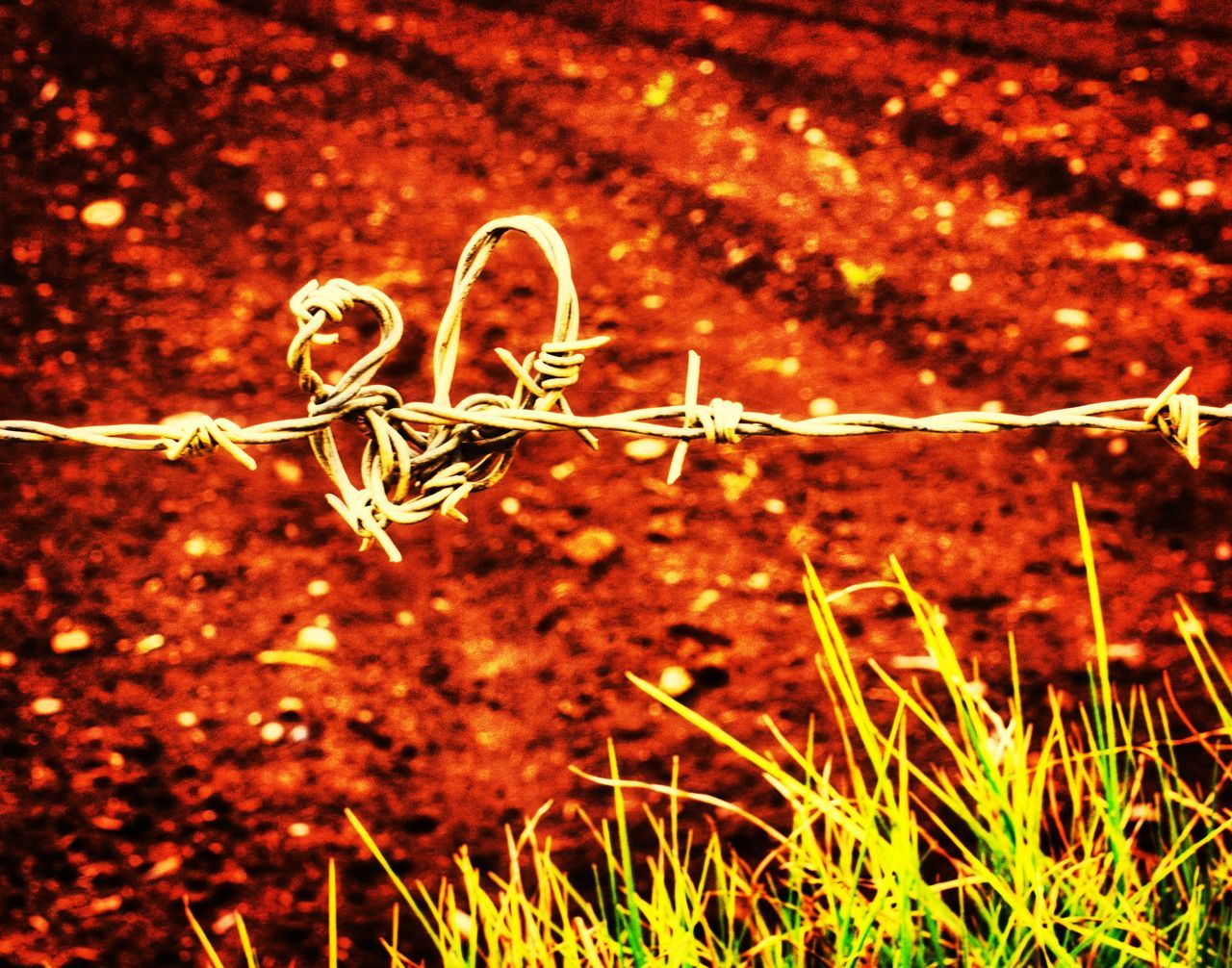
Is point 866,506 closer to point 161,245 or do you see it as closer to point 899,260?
point 899,260

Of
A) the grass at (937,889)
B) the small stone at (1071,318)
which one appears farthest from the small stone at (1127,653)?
the small stone at (1071,318)

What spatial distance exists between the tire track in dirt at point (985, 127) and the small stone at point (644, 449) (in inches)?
28.0

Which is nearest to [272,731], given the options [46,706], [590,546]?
[46,706]

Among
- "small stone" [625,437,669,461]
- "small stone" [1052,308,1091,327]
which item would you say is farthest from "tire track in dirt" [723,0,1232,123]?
"small stone" [625,437,669,461]

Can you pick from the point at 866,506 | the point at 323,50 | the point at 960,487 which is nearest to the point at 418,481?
the point at 866,506

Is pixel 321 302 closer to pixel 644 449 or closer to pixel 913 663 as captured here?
pixel 644 449

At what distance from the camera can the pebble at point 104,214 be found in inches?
63.8

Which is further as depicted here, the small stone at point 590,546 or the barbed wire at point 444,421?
the small stone at point 590,546

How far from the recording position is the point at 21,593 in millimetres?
1466

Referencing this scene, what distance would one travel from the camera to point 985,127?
171 cm

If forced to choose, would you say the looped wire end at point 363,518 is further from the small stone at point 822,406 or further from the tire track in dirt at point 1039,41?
the tire track in dirt at point 1039,41

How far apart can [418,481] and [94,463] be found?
3.54 ft

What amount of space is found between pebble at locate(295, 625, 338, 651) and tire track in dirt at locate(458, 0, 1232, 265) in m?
1.26

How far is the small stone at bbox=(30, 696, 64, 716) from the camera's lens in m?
1.42
